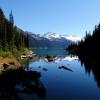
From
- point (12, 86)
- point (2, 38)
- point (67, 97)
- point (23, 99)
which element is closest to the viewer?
point (23, 99)

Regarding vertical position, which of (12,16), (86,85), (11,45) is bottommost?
(86,85)

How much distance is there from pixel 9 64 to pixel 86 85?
31.0 meters

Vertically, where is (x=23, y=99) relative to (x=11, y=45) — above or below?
below

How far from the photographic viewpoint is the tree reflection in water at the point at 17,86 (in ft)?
131

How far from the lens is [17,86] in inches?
1877

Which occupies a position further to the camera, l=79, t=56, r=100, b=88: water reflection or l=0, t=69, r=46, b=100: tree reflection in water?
l=79, t=56, r=100, b=88: water reflection

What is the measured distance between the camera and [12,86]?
47781 mm

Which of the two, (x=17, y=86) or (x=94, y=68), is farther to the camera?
(x=94, y=68)

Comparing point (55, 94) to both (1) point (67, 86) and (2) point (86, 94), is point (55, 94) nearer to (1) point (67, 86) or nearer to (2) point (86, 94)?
(2) point (86, 94)

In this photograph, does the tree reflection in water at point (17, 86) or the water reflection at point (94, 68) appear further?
the water reflection at point (94, 68)

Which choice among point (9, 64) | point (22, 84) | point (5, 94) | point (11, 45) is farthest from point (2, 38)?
point (5, 94)

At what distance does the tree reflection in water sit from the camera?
131ft

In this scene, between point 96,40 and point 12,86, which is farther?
point 96,40

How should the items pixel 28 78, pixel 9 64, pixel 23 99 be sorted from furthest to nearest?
1. pixel 9 64
2. pixel 28 78
3. pixel 23 99
